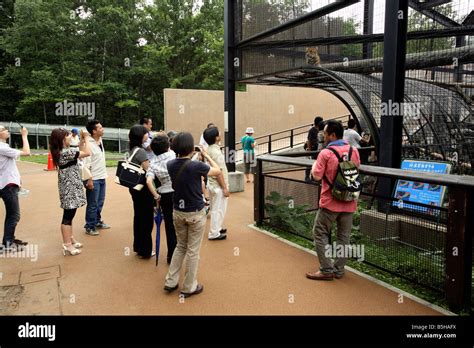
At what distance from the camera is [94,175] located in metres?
6.07

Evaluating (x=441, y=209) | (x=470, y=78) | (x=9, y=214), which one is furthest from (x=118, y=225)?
(x=470, y=78)

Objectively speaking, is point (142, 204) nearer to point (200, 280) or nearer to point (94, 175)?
point (200, 280)

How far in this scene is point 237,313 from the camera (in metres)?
3.58

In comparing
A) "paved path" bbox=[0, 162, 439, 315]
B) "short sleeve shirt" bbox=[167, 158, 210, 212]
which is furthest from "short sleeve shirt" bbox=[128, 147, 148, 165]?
"paved path" bbox=[0, 162, 439, 315]

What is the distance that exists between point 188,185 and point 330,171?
1.54 meters

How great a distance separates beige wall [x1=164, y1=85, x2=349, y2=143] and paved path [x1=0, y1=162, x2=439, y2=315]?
40.7 feet

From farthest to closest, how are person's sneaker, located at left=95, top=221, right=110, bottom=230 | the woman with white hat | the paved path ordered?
the woman with white hat → person's sneaker, located at left=95, top=221, right=110, bottom=230 → the paved path

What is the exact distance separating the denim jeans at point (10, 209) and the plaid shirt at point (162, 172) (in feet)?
6.95

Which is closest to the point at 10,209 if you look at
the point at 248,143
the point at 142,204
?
the point at 142,204

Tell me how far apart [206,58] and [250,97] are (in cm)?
1139

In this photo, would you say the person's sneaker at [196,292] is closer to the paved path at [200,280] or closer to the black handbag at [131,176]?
the paved path at [200,280]

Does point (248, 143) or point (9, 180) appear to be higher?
point (248, 143)

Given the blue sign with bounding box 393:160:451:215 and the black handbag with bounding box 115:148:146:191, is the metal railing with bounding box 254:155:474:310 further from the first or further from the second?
the black handbag with bounding box 115:148:146:191

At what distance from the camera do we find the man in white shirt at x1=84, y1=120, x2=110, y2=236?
5.88 m
